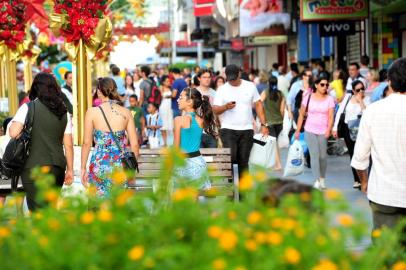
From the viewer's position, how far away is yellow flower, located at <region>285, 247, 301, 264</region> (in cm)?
408

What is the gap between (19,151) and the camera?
9.69 m

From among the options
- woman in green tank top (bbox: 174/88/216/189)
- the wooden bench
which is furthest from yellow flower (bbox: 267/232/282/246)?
the wooden bench

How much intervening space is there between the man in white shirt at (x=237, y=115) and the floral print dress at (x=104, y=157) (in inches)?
129

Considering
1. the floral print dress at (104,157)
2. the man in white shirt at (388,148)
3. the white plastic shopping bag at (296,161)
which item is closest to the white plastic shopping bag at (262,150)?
the white plastic shopping bag at (296,161)

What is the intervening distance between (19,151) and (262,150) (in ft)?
17.7

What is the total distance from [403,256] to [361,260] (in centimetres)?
52

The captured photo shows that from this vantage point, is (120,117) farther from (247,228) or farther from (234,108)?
(247,228)

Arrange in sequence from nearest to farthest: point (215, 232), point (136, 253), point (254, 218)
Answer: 1. point (136, 253)
2. point (215, 232)
3. point (254, 218)

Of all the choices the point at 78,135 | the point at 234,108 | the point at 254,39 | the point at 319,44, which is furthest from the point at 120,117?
the point at 254,39

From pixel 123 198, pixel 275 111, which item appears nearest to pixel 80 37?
pixel 275 111

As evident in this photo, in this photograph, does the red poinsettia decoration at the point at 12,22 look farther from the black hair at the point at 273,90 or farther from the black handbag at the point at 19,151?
the black handbag at the point at 19,151

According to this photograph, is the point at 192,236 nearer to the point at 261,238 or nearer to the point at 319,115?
the point at 261,238

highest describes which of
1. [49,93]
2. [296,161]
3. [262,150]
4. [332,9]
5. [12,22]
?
[332,9]

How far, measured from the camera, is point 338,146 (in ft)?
72.1
